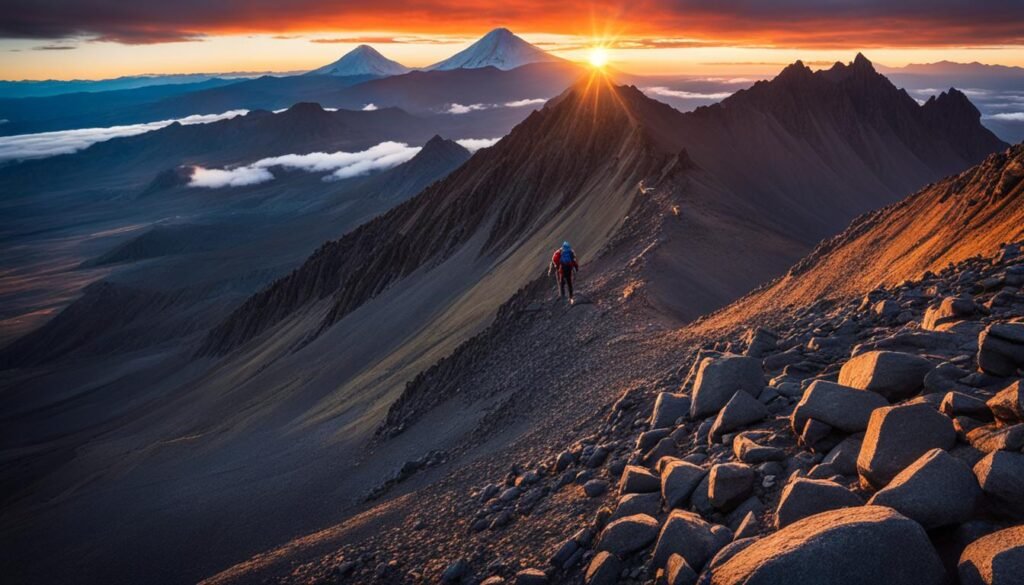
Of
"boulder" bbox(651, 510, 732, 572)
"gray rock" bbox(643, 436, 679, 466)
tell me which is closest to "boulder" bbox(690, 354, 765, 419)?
"gray rock" bbox(643, 436, 679, 466)

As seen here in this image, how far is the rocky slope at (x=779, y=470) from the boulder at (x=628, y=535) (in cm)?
2

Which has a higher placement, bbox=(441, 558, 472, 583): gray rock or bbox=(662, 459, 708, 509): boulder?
bbox=(662, 459, 708, 509): boulder

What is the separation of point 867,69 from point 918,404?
327 ft

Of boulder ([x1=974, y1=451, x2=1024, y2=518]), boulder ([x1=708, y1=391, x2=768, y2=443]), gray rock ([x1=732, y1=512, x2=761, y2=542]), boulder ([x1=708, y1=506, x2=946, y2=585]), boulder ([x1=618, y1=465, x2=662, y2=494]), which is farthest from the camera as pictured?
boulder ([x1=708, y1=391, x2=768, y2=443])

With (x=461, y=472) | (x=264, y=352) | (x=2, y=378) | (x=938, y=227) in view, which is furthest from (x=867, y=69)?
(x=2, y=378)

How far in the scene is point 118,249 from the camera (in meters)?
174

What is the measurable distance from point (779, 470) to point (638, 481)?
1604 millimetres

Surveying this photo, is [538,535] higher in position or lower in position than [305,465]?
higher

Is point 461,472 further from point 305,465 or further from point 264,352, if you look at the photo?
point 264,352

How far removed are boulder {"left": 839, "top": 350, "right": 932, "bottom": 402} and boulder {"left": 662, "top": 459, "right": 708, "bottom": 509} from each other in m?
1.85

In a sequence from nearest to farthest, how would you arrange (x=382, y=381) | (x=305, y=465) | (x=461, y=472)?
(x=461, y=472) → (x=305, y=465) → (x=382, y=381)

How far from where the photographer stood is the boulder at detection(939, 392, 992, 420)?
18.2 feet

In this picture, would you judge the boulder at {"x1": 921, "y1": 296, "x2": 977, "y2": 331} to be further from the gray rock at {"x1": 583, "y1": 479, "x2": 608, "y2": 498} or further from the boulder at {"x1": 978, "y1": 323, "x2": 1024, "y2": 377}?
the gray rock at {"x1": 583, "y1": 479, "x2": 608, "y2": 498}

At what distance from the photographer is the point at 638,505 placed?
6961mm
